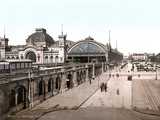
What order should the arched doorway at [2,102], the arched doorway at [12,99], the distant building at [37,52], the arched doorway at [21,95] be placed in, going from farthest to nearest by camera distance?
the distant building at [37,52] → the arched doorway at [21,95] → the arched doorway at [12,99] → the arched doorway at [2,102]

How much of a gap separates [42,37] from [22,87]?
235 ft

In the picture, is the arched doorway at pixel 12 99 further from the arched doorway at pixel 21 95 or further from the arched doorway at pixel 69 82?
the arched doorway at pixel 69 82

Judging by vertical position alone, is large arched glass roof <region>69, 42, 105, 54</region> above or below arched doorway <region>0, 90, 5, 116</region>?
above

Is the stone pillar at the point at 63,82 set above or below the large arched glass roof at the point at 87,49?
below

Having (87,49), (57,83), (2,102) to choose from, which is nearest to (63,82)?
(57,83)

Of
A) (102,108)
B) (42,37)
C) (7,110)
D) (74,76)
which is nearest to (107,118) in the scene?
(102,108)

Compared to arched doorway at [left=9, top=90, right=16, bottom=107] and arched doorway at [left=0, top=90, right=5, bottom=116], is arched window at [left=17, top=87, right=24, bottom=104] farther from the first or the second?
arched doorway at [left=0, top=90, right=5, bottom=116]

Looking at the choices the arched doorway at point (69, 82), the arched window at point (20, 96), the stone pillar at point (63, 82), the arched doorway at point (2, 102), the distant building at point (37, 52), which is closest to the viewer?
the arched doorway at point (2, 102)

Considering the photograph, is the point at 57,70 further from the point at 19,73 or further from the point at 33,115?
the point at 33,115

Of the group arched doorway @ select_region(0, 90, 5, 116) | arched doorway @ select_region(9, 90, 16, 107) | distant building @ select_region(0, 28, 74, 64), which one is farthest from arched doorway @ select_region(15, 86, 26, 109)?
distant building @ select_region(0, 28, 74, 64)

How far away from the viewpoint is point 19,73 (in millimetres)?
31969

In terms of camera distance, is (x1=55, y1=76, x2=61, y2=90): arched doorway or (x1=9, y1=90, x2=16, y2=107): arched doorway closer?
(x1=9, y1=90, x2=16, y2=107): arched doorway

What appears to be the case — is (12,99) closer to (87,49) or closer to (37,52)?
(37,52)

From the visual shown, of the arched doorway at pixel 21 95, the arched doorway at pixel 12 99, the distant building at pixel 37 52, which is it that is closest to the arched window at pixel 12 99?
the arched doorway at pixel 12 99
